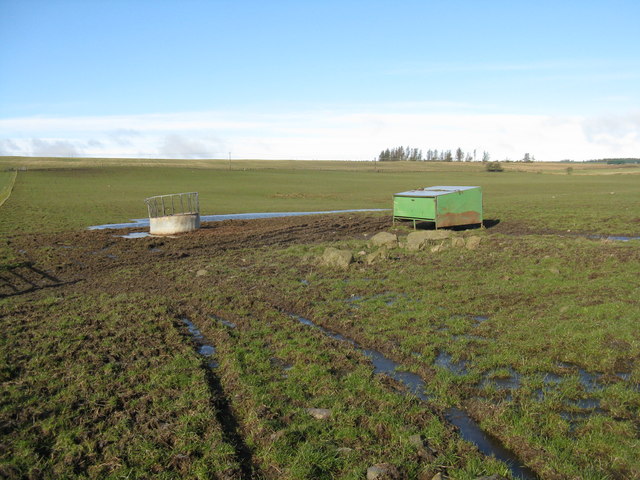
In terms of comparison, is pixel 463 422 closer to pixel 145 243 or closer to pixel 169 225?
pixel 145 243

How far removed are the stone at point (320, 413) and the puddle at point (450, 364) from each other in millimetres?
2261

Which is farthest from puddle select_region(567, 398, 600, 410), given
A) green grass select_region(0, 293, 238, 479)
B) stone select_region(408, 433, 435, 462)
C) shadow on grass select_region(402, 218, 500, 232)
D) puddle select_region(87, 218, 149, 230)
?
puddle select_region(87, 218, 149, 230)

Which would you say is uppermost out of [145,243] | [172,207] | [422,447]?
[172,207]

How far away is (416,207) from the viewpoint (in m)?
23.9

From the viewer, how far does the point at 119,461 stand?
539 cm

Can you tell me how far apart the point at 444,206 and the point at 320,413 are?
59.1 ft

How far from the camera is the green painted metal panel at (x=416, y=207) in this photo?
76.1 feet

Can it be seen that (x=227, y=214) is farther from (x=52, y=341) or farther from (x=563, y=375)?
(x=563, y=375)

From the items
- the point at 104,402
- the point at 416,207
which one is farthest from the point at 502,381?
the point at 416,207

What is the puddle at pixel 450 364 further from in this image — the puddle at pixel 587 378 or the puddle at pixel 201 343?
the puddle at pixel 201 343

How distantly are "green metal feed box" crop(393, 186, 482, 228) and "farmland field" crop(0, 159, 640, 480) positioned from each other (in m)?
5.95

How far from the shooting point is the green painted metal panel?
76.1 ft

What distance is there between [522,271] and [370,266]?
4.10 meters

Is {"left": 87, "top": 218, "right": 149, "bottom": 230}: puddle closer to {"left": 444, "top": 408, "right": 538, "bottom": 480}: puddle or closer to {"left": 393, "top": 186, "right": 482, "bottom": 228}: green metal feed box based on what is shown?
{"left": 393, "top": 186, "right": 482, "bottom": 228}: green metal feed box
